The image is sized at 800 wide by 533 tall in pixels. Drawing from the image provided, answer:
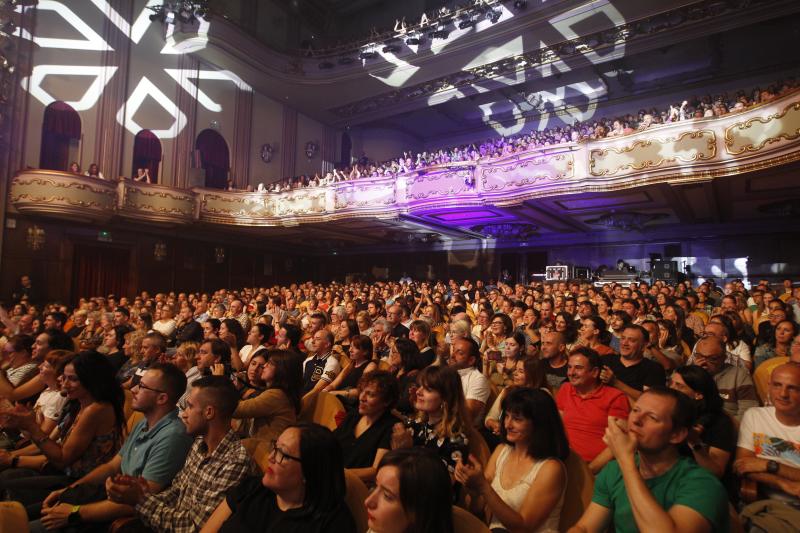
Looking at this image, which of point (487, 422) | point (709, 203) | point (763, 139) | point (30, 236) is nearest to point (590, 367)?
point (487, 422)

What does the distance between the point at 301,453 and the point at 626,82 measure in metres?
14.0

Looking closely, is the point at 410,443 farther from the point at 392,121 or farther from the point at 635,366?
the point at 392,121

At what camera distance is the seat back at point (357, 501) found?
A: 5.07ft

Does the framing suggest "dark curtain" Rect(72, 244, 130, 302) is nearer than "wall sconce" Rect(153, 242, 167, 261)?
Yes

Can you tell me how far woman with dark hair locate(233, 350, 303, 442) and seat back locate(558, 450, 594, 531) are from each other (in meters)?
1.27

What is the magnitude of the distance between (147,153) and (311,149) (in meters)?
5.13

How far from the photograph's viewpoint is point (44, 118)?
33.7 ft

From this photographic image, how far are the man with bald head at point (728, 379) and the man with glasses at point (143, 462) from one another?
267 cm

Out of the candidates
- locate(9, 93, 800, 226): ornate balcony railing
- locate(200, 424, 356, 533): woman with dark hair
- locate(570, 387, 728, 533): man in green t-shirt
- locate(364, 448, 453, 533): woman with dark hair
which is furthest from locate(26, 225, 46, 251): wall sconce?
locate(570, 387, 728, 533): man in green t-shirt

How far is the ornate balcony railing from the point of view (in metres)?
6.77

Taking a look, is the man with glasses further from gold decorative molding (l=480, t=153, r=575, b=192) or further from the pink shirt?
gold decorative molding (l=480, t=153, r=575, b=192)

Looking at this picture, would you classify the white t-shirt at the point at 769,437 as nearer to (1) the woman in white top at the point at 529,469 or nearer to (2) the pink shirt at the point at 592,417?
(2) the pink shirt at the point at 592,417

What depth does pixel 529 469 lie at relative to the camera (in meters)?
1.70

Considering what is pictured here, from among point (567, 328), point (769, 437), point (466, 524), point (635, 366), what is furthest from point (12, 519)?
point (567, 328)
